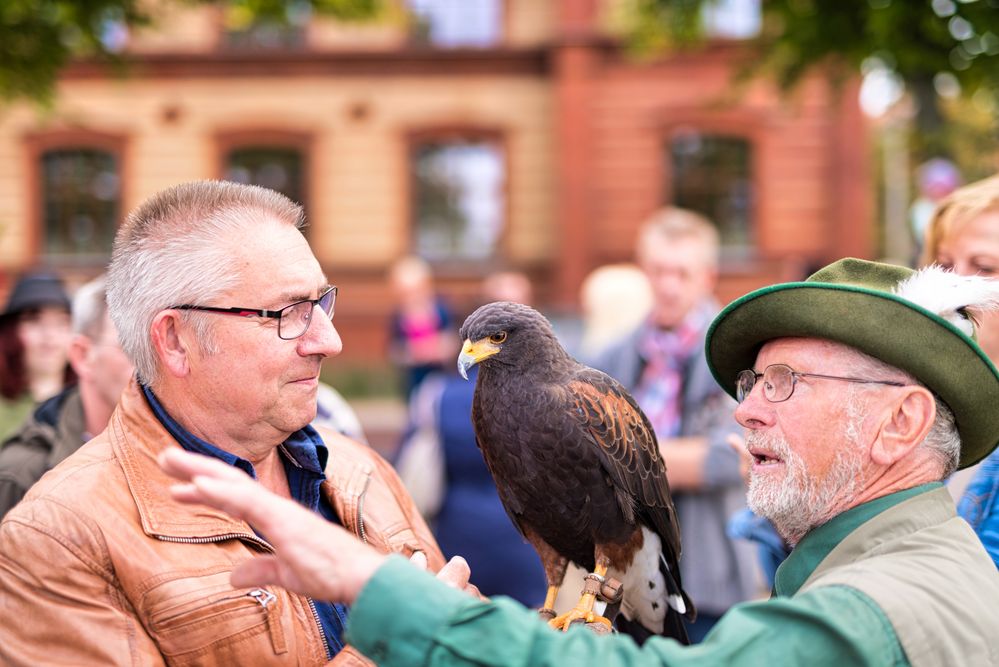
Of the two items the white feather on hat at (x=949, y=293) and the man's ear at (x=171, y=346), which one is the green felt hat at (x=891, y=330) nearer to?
the white feather on hat at (x=949, y=293)

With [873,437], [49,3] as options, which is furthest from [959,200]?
[49,3]

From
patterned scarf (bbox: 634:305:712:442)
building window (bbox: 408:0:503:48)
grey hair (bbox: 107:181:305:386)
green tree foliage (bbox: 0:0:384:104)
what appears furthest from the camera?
building window (bbox: 408:0:503:48)

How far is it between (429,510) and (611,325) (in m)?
1.52

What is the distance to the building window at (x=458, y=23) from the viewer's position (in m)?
17.3

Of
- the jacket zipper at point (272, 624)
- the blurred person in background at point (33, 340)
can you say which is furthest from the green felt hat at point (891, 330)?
the blurred person in background at point (33, 340)

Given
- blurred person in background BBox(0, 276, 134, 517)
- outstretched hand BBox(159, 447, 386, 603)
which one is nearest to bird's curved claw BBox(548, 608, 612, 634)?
outstretched hand BBox(159, 447, 386, 603)

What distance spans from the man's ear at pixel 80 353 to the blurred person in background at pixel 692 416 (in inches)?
83.3

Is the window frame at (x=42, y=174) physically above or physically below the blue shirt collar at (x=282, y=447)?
above

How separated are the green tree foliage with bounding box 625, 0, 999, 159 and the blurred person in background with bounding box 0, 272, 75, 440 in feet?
15.8

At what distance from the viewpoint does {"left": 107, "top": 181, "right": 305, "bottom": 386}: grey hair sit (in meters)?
2.23

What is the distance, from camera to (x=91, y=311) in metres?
3.53

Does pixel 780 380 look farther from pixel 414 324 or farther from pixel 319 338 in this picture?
pixel 414 324

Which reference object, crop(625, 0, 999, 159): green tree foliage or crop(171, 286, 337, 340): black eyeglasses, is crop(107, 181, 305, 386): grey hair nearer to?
crop(171, 286, 337, 340): black eyeglasses

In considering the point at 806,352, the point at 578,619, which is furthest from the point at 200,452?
the point at 806,352
